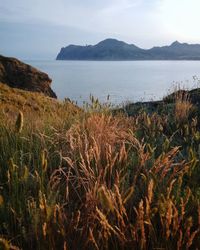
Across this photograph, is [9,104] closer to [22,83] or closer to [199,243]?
[22,83]

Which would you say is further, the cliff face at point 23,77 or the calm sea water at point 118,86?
the calm sea water at point 118,86

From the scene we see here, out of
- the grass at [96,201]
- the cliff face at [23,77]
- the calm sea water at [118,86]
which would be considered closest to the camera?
the grass at [96,201]

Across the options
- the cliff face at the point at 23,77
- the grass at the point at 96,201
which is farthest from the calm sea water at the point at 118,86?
the grass at the point at 96,201

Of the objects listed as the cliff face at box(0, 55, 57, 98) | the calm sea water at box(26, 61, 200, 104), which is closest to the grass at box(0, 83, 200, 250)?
the calm sea water at box(26, 61, 200, 104)

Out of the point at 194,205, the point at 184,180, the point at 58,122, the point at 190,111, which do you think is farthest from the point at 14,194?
the point at 190,111

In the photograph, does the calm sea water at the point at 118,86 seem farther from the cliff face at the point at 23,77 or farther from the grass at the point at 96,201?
the grass at the point at 96,201

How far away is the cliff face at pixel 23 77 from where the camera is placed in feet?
36.4

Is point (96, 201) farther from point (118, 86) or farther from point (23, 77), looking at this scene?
point (118, 86)

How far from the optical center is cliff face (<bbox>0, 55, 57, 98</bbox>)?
36.4 ft

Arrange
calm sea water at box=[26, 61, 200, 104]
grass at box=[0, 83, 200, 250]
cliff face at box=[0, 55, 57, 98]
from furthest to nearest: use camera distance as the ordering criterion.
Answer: calm sea water at box=[26, 61, 200, 104], cliff face at box=[0, 55, 57, 98], grass at box=[0, 83, 200, 250]

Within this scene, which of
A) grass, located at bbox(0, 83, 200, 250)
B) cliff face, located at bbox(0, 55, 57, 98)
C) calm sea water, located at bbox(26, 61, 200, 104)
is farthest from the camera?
calm sea water, located at bbox(26, 61, 200, 104)

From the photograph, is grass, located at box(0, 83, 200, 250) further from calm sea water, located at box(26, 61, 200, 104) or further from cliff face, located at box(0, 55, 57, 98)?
cliff face, located at box(0, 55, 57, 98)

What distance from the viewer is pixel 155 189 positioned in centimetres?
321

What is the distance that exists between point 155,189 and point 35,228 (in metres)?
1.11
